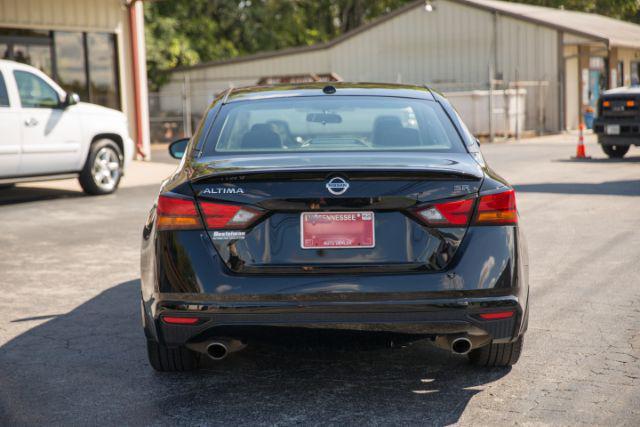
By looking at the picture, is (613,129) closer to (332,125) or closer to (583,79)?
(332,125)

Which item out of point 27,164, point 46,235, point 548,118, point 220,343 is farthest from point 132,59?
point 220,343

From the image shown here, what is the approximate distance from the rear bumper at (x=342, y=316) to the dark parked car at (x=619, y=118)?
15.6 metres

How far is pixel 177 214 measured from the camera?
410 cm

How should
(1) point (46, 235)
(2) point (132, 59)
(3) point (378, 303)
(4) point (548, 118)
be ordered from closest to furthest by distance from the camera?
(3) point (378, 303) → (1) point (46, 235) → (2) point (132, 59) → (4) point (548, 118)

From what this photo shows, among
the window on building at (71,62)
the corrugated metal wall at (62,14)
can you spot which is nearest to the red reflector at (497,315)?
the corrugated metal wall at (62,14)

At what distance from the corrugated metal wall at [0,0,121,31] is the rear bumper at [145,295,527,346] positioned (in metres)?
16.5

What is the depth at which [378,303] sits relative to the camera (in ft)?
12.9

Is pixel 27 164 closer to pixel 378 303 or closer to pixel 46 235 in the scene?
pixel 46 235

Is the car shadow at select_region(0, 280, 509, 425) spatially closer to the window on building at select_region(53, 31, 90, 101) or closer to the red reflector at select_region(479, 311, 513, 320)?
the red reflector at select_region(479, 311, 513, 320)

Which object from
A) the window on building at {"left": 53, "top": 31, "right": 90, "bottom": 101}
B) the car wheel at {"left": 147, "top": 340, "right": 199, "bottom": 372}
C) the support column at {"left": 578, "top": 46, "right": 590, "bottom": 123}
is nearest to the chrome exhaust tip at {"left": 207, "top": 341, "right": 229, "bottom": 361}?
the car wheel at {"left": 147, "top": 340, "right": 199, "bottom": 372}

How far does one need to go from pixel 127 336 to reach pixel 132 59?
54.0ft

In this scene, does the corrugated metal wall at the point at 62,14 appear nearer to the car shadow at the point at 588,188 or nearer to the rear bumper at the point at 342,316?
the car shadow at the point at 588,188

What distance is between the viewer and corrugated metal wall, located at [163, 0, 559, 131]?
3191cm

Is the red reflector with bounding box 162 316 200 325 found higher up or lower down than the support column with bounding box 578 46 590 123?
lower down
